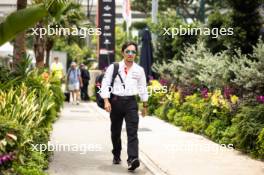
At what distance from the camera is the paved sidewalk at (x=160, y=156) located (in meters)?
10.0

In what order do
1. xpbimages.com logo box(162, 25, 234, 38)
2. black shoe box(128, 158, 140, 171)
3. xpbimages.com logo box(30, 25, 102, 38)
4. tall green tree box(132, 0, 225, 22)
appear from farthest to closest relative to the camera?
tall green tree box(132, 0, 225, 22), xpbimages.com logo box(30, 25, 102, 38), xpbimages.com logo box(162, 25, 234, 38), black shoe box(128, 158, 140, 171)

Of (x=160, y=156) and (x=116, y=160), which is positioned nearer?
(x=116, y=160)

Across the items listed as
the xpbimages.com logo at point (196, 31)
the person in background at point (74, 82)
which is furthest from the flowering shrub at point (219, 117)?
the person in background at point (74, 82)

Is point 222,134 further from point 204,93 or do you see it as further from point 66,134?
point 66,134

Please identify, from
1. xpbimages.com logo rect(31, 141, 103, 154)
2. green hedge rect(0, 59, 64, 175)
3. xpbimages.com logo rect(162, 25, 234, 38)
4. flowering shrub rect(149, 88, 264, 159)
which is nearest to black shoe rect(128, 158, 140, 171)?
green hedge rect(0, 59, 64, 175)

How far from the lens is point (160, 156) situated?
11.6 metres

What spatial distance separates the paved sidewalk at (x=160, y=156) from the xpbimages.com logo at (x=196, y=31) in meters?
2.51

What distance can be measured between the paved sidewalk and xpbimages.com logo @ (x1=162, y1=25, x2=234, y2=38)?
8.23 feet

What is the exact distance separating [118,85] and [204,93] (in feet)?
17.2

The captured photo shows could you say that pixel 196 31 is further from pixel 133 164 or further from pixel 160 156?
pixel 133 164

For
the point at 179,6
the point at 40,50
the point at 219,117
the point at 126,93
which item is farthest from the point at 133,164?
the point at 179,6

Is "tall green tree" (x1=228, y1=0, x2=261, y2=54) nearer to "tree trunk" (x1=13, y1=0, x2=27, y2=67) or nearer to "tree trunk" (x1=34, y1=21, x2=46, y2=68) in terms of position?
"tree trunk" (x1=13, y1=0, x2=27, y2=67)

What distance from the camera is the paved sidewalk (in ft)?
32.9

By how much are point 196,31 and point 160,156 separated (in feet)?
27.2
